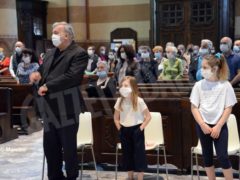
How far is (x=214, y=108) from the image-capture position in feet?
13.5

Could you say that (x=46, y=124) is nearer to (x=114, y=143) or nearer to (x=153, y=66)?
(x=114, y=143)

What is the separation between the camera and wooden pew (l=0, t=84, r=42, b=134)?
8133 millimetres

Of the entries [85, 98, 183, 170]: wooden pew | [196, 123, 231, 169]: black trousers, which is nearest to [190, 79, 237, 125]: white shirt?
[196, 123, 231, 169]: black trousers

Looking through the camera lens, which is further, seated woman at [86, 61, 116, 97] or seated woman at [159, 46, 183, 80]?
seated woman at [159, 46, 183, 80]

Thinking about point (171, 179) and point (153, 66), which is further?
point (153, 66)

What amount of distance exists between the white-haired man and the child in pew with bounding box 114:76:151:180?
62cm

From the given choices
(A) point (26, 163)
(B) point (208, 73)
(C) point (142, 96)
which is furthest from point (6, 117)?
(B) point (208, 73)

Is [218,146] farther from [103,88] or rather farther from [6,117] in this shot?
[6,117]

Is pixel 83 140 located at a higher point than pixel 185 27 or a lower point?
lower

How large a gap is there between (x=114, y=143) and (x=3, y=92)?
294 centimetres

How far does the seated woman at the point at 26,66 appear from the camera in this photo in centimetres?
838

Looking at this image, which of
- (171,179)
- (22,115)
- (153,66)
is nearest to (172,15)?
(153,66)

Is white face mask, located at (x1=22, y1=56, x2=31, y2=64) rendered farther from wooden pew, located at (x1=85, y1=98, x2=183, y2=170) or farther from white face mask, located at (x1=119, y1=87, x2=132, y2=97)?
white face mask, located at (x1=119, y1=87, x2=132, y2=97)

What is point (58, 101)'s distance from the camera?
4.02m
